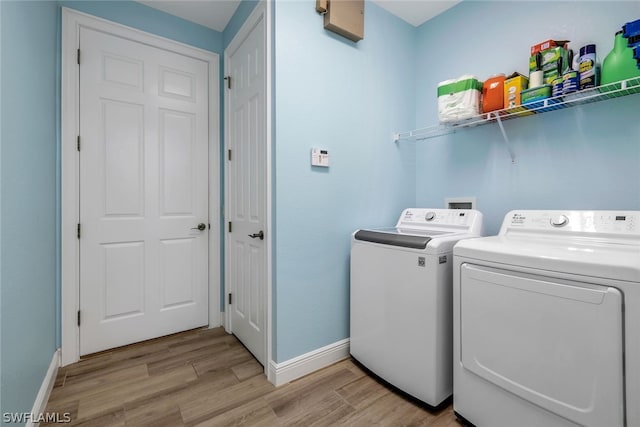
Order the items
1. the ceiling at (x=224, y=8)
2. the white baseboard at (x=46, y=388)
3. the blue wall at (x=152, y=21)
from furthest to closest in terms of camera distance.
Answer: the ceiling at (x=224, y=8)
the blue wall at (x=152, y=21)
the white baseboard at (x=46, y=388)

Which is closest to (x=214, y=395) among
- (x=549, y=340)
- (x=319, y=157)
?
(x=319, y=157)

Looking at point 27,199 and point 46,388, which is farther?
point 46,388

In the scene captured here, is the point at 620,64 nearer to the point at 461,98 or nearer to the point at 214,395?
the point at 461,98

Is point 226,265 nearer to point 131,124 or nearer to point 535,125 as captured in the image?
point 131,124

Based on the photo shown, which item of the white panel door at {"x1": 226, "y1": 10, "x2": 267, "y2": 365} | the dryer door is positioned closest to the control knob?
the dryer door

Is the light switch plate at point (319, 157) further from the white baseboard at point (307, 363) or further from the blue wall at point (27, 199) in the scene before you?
the blue wall at point (27, 199)

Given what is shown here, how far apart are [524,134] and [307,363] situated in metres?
2.00

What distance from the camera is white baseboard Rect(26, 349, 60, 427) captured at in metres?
1.34

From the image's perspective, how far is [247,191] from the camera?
2059 millimetres

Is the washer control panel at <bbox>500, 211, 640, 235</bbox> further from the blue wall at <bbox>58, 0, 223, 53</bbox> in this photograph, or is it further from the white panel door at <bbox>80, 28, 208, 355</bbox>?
the blue wall at <bbox>58, 0, 223, 53</bbox>

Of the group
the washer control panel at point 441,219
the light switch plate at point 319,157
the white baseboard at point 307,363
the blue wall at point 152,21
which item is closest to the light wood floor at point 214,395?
the white baseboard at point 307,363

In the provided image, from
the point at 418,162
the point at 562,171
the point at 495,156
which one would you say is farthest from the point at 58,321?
the point at 562,171

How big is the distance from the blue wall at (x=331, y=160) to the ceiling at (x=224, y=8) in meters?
0.11

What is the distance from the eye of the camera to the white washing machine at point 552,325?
900 millimetres
